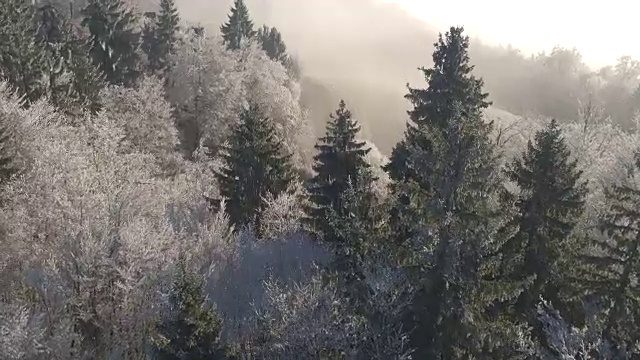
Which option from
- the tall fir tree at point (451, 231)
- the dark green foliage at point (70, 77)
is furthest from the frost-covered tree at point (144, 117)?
the tall fir tree at point (451, 231)

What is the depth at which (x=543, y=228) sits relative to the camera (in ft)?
66.7

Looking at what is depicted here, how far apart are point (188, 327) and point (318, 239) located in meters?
12.0

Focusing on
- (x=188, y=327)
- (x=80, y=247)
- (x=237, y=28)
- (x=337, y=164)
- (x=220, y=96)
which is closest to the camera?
(x=188, y=327)

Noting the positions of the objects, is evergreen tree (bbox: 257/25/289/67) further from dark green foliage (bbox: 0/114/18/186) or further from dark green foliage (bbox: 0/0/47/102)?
dark green foliage (bbox: 0/114/18/186)

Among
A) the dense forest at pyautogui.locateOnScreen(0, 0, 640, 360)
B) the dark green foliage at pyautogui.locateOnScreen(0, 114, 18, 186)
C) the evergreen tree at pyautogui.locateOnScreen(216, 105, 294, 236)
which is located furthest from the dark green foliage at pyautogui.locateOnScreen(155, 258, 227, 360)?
the dark green foliage at pyautogui.locateOnScreen(0, 114, 18, 186)

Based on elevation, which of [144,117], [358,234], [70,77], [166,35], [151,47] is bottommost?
[358,234]

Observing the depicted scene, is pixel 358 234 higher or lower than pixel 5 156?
higher

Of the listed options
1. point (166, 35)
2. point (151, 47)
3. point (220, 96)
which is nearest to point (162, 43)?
point (166, 35)

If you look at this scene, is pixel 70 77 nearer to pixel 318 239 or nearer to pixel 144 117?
pixel 144 117

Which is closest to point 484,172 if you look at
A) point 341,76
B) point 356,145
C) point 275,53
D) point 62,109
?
point 356,145

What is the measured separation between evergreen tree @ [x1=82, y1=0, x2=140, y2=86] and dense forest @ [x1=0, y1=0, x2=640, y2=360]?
775 centimetres

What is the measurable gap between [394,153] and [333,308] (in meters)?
Answer: 10.9

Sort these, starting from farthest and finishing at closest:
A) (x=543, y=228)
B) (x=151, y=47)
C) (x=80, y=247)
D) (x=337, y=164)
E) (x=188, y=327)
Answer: (x=151, y=47)
(x=337, y=164)
(x=80, y=247)
(x=543, y=228)
(x=188, y=327)

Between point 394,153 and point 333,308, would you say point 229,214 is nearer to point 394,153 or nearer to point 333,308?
point 394,153
